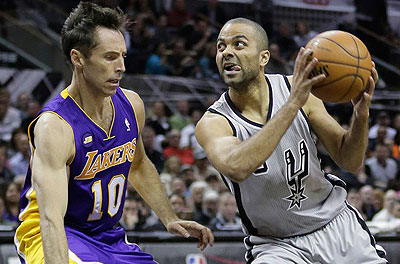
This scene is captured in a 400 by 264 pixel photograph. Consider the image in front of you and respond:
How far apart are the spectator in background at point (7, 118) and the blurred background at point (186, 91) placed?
0.01 meters

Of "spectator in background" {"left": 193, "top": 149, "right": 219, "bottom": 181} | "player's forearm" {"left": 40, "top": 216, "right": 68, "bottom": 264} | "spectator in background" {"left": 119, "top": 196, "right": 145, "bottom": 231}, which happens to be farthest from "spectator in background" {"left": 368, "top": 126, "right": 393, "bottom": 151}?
"player's forearm" {"left": 40, "top": 216, "right": 68, "bottom": 264}

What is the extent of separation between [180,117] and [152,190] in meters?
6.29

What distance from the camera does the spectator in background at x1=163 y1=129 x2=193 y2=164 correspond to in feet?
32.1

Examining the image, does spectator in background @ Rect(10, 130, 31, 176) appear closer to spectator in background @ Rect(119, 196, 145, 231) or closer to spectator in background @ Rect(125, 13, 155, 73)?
spectator in background @ Rect(119, 196, 145, 231)

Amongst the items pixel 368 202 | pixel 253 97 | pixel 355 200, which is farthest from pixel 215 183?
pixel 253 97

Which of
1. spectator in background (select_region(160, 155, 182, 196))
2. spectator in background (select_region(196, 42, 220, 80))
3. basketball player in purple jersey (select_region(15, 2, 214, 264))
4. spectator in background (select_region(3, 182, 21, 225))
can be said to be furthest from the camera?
spectator in background (select_region(196, 42, 220, 80))

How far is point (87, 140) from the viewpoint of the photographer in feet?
12.8

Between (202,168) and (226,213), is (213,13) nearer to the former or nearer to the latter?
(202,168)

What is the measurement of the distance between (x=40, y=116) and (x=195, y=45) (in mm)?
9457

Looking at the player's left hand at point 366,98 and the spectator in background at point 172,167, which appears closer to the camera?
the player's left hand at point 366,98

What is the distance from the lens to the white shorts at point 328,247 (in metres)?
4.05

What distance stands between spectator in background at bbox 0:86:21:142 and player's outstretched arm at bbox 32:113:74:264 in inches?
243

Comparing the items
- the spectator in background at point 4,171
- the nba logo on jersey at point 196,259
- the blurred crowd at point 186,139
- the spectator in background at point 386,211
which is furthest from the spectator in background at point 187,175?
the nba logo on jersey at point 196,259

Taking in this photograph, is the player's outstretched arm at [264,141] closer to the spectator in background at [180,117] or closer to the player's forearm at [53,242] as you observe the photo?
the player's forearm at [53,242]
